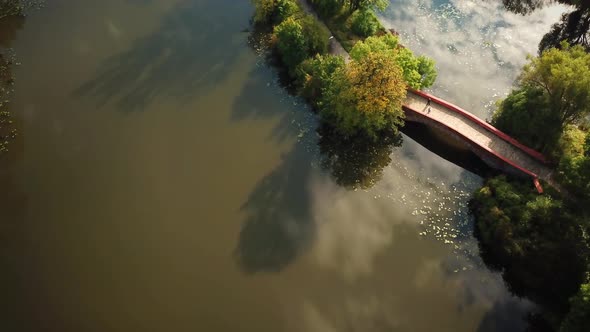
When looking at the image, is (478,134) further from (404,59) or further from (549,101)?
(404,59)

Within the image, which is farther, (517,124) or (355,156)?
(355,156)

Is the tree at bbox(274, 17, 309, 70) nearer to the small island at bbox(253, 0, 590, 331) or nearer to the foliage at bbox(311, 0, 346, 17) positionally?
the small island at bbox(253, 0, 590, 331)

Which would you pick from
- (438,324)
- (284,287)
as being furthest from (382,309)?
(284,287)

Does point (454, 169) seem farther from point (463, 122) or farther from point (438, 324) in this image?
point (438, 324)

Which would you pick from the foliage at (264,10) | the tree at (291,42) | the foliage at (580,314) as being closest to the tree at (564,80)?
the foliage at (580,314)

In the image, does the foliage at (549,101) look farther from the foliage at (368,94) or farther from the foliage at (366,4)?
the foliage at (366,4)

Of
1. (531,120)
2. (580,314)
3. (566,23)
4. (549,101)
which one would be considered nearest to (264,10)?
(531,120)
